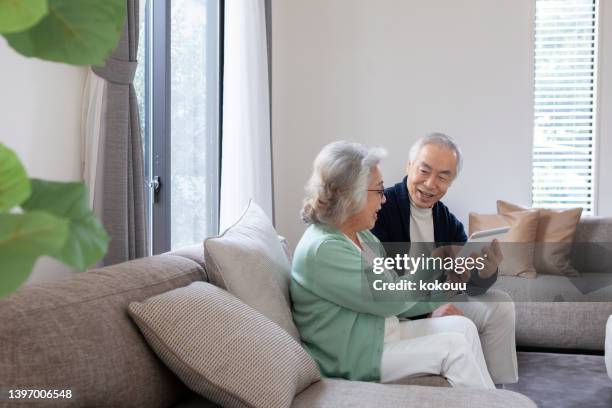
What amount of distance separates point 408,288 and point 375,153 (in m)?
0.48

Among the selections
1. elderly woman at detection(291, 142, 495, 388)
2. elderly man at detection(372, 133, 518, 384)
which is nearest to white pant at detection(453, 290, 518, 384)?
elderly man at detection(372, 133, 518, 384)

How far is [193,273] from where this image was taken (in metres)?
2.14

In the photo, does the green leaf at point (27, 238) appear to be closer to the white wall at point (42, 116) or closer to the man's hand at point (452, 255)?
the white wall at point (42, 116)

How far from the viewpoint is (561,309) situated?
3.92 m

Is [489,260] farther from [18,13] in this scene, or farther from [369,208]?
[18,13]

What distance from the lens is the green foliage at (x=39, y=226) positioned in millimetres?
240

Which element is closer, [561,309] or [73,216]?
[73,216]

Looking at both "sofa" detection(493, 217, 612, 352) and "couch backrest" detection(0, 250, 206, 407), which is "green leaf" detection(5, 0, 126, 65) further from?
"sofa" detection(493, 217, 612, 352)

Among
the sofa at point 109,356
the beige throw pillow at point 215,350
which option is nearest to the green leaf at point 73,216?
the sofa at point 109,356

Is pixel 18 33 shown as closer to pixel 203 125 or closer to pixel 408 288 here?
pixel 408 288

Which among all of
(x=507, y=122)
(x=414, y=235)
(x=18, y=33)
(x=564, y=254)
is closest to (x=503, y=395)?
(x=414, y=235)

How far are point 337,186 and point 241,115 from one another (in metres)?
1.94

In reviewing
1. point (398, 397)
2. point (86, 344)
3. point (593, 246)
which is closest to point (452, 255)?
point (398, 397)

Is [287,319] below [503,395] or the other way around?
the other way around
